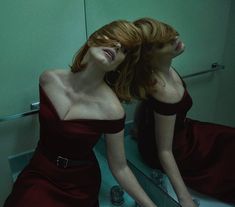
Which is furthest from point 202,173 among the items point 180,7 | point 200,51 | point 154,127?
point 180,7

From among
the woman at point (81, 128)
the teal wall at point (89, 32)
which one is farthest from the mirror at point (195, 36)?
the woman at point (81, 128)

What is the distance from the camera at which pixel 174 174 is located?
927 millimetres

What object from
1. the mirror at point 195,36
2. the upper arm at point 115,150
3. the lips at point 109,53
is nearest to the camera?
the lips at point 109,53

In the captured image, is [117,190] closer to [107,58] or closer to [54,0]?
[107,58]

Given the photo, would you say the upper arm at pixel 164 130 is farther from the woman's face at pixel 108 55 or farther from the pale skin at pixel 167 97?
the woman's face at pixel 108 55

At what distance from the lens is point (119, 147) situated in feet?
2.98

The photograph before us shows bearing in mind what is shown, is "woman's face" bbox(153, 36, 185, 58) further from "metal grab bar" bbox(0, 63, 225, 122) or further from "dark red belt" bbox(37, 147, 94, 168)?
"dark red belt" bbox(37, 147, 94, 168)

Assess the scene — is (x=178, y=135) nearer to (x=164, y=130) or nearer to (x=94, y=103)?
(x=164, y=130)

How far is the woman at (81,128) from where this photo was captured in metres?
0.85

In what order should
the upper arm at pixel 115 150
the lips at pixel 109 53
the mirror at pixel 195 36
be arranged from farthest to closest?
the mirror at pixel 195 36, the upper arm at pixel 115 150, the lips at pixel 109 53

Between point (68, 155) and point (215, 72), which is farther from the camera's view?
point (215, 72)

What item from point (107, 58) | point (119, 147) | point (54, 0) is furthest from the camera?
point (54, 0)

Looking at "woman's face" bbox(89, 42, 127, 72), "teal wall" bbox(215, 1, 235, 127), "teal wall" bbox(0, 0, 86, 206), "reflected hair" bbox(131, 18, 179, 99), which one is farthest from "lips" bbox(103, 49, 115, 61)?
"teal wall" bbox(215, 1, 235, 127)

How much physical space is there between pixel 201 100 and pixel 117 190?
435 millimetres
